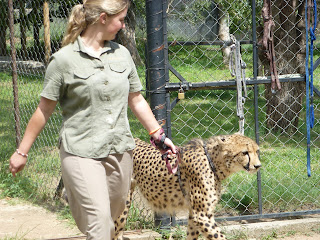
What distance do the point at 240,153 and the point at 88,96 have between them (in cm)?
142

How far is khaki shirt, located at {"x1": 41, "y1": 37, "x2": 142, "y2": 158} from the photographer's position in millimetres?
2777

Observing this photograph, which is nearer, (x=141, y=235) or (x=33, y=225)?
(x=141, y=235)

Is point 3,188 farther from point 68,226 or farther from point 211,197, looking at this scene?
point 211,197

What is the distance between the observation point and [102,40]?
2916 mm

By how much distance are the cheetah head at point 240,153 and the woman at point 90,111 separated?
1.07 m

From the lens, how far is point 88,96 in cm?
280

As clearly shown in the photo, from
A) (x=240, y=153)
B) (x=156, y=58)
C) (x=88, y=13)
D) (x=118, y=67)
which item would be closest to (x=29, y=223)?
(x=156, y=58)

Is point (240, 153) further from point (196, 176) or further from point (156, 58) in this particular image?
point (156, 58)

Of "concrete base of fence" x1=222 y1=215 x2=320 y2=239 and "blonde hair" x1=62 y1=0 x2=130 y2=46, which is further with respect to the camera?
"concrete base of fence" x1=222 y1=215 x2=320 y2=239

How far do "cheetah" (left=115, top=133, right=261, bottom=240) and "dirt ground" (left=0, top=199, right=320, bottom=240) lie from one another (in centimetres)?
74

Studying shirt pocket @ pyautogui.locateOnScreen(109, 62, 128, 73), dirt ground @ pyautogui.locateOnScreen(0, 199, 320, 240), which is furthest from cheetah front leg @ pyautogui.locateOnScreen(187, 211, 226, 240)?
shirt pocket @ pyautogui.locateOnScreen(109, 62, 128, 73)

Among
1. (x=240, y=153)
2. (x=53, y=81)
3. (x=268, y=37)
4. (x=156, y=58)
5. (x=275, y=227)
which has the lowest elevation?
(x=275, y=227)

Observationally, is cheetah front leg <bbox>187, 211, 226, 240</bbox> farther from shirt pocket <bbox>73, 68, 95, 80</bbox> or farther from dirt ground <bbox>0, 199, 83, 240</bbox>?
shirt pocket <bbox>73, 68, 95, 80</bbox>

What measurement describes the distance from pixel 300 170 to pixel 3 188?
3303mm
